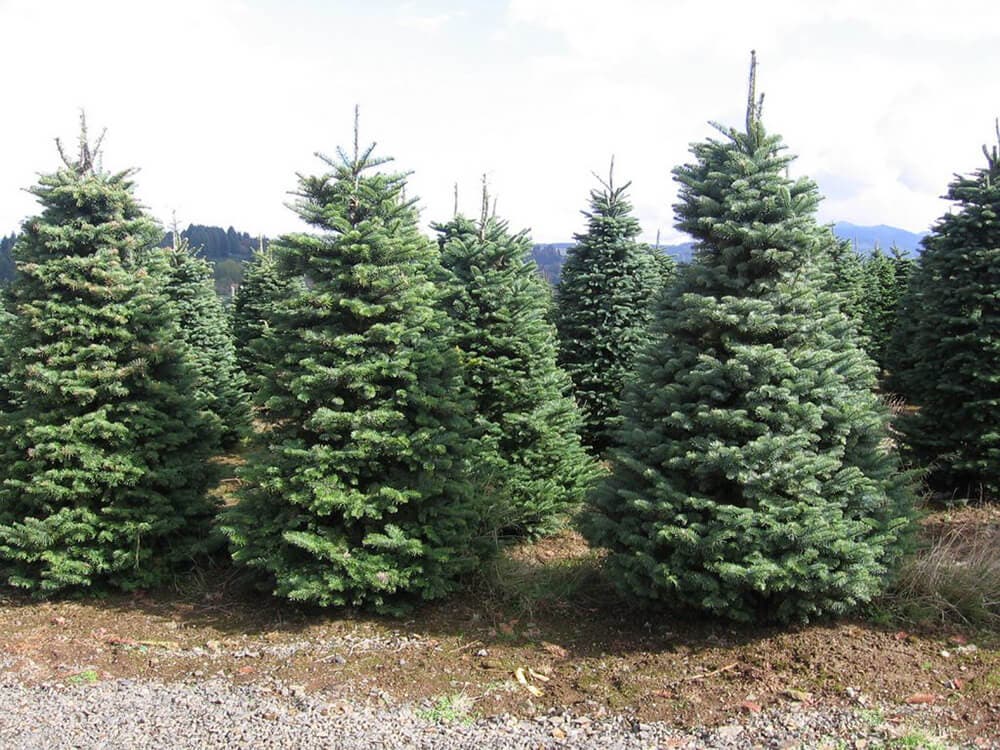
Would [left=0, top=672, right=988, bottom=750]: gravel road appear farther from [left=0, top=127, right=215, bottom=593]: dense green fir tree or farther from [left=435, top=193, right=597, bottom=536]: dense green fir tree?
[left=435, top=193, right=597, bottom=536]: dense green fir tree

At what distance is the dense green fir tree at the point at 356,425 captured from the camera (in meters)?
6.26

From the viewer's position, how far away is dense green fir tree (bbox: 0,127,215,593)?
6883 mm

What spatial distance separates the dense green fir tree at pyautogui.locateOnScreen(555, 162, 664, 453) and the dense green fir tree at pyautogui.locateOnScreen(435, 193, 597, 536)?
262 centimetres

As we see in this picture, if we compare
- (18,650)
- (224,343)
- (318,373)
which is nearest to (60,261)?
(318,373)

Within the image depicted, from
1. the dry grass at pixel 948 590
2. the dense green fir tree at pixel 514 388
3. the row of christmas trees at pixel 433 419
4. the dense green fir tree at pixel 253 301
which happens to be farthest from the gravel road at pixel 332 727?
the dense green fir tree at pixel 253 301

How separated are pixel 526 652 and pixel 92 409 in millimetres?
4770

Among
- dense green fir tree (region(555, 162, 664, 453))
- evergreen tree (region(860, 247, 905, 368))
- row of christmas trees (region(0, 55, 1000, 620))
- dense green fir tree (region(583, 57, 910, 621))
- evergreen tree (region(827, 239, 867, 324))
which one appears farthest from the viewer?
evergreen tree (region(860, 247, 905, 368))

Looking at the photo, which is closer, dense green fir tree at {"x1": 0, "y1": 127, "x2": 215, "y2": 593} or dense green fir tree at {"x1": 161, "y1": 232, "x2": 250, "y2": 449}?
dense green fir tree at {"x1": 0, "y1": 127, "x2": 215, "y2": 593}

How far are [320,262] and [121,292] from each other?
219 centimetres

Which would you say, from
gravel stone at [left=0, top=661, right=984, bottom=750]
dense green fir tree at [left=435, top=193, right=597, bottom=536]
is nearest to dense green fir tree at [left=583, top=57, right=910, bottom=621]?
gravel stone at [left=0, top=661, right=984, bottom=750]

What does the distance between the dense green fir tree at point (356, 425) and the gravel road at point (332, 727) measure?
3.88ft

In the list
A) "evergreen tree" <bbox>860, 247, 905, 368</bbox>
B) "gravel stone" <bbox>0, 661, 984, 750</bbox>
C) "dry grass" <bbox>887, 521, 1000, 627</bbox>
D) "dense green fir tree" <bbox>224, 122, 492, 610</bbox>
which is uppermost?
"evergreen tree" <bbox>860, 247, 905, 368</bbox>

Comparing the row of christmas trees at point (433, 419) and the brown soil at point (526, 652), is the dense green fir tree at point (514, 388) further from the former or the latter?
the brown soil at point (526, 652)

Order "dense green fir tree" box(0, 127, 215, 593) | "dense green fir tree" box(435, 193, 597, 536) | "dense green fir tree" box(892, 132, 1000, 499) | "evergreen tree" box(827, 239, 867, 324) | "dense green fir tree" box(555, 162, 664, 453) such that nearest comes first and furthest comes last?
"dense green fir tree" box(0, 127, 215, 593)
"dense green fir tree" box(435, 193, 597, 536)
"dense green fir tree" box(892, 132, 1000, 499)
"dense green fir tree" box(555, 162, 664, 453)
"evergreen tree" box(827, 239, 867, 324)
